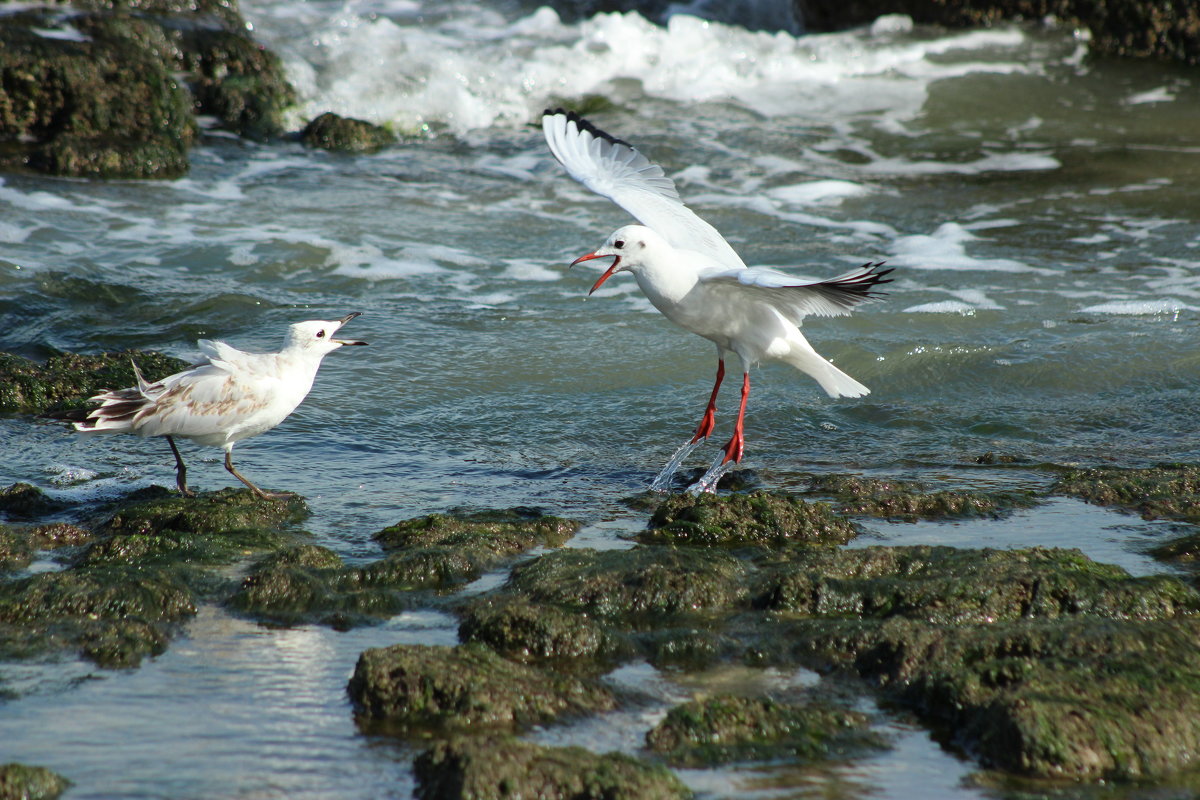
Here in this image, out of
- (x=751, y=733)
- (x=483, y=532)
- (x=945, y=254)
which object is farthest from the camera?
(x=945, y=254)

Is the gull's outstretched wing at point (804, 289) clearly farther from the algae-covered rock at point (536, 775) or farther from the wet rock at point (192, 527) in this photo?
the algae-covered rock at point (536, 775)

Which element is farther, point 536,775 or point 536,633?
point 536,633

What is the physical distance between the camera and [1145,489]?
206 inches

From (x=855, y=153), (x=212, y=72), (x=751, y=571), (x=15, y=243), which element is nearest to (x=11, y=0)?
(x=212, y=72)

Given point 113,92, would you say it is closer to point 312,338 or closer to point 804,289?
point 312,338

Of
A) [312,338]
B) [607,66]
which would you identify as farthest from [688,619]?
[607,66]

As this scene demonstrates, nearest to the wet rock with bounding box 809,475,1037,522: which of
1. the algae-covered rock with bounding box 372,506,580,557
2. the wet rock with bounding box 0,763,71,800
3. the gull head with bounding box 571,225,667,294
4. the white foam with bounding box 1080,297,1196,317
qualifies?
the algae-covered rock with bounding box 372,506,580,557

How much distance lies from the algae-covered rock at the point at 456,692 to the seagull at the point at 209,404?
79.9 inches

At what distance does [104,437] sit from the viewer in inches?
242

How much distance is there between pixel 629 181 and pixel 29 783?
540 centimetres

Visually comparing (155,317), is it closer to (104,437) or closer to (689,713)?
(104,437)

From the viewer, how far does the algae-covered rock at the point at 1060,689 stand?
3.03 metres

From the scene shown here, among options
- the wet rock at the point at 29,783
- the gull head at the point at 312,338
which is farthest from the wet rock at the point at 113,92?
the wet rock at the point at 29,783

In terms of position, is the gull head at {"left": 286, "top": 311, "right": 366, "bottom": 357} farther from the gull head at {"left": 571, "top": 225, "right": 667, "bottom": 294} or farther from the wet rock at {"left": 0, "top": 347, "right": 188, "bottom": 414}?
the gull head at {"left": 571, "top": 225, "right": 667, "bottom": 294}
